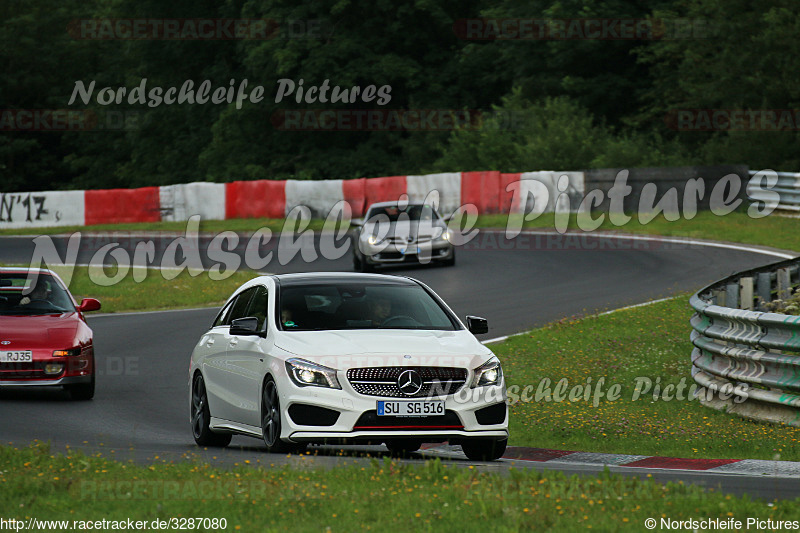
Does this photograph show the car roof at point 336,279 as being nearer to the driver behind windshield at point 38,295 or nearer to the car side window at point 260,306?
the car side window at point 260,306

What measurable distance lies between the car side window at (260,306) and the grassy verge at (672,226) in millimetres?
18185

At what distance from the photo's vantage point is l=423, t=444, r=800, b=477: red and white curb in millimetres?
9820

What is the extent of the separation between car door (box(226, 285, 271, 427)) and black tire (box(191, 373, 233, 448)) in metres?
0.64

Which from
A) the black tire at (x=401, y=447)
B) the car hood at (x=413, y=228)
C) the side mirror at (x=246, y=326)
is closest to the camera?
the black tire at (x=401, y=447)

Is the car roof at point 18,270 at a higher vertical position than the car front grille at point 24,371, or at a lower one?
higher

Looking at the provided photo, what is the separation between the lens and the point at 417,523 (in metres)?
7.00

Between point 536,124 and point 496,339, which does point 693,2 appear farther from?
point 496,339

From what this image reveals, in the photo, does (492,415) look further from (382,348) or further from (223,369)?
(223,369)

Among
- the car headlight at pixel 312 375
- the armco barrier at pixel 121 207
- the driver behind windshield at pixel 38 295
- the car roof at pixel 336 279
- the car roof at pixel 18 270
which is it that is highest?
the car roof at pixel 336 279

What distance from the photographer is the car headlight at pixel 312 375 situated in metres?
10.1

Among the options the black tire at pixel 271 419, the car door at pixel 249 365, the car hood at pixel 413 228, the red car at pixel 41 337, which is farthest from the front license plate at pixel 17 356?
the car hood at pixel 413 228

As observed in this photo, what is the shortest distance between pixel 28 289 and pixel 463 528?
10.4 m

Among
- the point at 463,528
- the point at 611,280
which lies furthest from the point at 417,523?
the point at 611,280

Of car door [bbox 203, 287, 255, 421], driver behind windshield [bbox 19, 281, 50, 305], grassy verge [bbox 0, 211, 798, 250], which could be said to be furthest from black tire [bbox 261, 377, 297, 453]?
grassy verge [bbox 0, 211, 798, 250]
